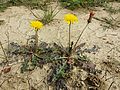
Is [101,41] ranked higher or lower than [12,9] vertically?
lower

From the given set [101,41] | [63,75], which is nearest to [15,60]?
[63,75]

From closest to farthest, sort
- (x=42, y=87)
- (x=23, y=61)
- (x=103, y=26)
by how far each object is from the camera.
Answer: (x=42, y=87)
(x=23, y=61)
(x=103, y=26)

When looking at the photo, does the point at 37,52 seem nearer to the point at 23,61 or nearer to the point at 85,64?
the point at 23,61

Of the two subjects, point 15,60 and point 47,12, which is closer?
point 15,60

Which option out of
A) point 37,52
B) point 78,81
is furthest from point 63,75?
point 37,52

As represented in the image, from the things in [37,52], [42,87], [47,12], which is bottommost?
[42,87]

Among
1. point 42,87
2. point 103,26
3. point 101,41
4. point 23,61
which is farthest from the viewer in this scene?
point 103,26
